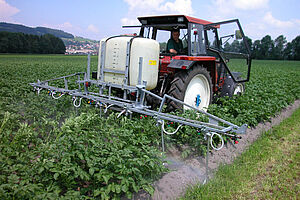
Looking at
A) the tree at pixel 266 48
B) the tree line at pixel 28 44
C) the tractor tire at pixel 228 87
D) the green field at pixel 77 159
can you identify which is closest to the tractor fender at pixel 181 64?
the green field at pixel 77 159

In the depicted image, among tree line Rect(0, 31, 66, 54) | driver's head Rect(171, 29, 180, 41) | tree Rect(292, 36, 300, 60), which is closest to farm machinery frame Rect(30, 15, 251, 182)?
driver's head Rect(171, 29, 180, 41)

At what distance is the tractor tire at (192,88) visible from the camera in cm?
438

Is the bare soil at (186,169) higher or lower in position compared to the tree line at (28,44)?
lower

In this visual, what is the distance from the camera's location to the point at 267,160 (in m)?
3.74

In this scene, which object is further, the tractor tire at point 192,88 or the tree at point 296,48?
the tree at point 296,48

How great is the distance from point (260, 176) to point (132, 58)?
259 cm

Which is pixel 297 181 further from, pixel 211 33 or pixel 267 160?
pixel 211 33

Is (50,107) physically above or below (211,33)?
below

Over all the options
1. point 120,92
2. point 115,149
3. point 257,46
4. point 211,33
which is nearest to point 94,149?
point 115,149

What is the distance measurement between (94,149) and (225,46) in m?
4.42

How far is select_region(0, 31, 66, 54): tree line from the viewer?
48.5 metres

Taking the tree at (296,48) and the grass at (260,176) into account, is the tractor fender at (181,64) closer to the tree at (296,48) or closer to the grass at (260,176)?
the grass at (260,176)

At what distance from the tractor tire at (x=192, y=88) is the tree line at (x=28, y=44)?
5256 cm

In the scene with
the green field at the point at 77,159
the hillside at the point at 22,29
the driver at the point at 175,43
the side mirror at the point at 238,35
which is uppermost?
the hillside at the point at 22,29
